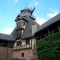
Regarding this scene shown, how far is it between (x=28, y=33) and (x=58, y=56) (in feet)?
40.1

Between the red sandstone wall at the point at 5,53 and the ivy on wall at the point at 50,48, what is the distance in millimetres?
8660

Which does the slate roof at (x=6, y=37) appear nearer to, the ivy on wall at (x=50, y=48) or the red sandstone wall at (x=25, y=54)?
the red sandstone wall at (x=25, y=54)

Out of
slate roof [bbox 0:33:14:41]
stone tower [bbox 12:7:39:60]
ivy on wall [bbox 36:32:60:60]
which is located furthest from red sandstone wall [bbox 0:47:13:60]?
ivy on wall [bbox 36:32:60:60]

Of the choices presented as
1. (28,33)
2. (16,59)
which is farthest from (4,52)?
(28,33)

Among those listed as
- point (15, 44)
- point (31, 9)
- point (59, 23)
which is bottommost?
point (15, 44)

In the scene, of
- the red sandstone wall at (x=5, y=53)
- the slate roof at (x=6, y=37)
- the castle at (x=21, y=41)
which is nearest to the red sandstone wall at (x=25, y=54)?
the castle at (x=21, y=41)

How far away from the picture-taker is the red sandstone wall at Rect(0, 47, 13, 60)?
34.4 m

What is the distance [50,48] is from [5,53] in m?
12.2

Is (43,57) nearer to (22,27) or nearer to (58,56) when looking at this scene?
(58,56)

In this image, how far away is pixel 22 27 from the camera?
3769 centimetres

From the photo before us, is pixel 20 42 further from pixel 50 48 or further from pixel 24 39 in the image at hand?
pixel 50 48

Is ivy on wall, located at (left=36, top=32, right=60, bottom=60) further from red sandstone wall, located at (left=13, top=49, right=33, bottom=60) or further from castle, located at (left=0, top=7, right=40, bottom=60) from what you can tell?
castle, located at (left=0, top=7, right=40, bottom=60)

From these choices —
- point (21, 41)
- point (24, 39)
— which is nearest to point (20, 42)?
point (21, 41)

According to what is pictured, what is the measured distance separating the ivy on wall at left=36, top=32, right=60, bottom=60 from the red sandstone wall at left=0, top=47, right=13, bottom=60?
8660 mm
